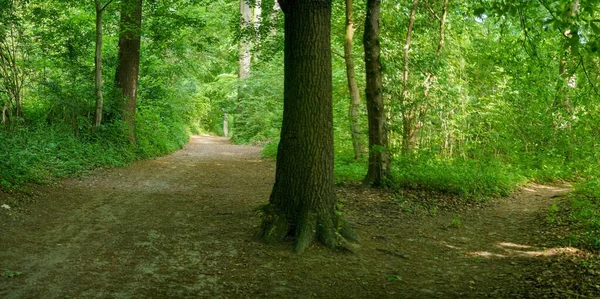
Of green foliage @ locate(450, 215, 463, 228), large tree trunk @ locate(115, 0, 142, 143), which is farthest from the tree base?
large tree trunk @ locate(115, 0, 142, 143)

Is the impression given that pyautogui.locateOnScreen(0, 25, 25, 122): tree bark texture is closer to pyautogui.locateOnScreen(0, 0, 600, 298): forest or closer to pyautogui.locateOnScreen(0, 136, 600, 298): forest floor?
pyautogui.locateOnScreen(0, 0, 600, 298): forest

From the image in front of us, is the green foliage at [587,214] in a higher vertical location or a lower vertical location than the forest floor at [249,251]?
higher

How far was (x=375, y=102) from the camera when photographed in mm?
9586

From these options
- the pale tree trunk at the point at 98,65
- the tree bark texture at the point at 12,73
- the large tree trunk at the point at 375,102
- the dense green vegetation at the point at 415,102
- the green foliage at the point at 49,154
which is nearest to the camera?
the green foliage at the point at 49,154

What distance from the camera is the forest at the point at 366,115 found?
6.24 m

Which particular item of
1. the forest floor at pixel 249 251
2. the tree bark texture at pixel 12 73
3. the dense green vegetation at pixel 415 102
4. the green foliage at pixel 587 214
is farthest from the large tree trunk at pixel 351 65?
the tree bark texture at pixel 12 73

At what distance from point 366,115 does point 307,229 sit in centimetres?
641

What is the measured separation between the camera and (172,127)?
66.8ft

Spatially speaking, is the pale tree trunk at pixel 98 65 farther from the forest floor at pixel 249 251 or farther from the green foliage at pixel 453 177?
the green foliage at pixel 453 177

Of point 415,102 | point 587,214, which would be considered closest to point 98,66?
point 415,102

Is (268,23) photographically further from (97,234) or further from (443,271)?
(443,271)

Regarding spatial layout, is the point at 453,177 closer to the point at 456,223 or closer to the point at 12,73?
the point at 456,223

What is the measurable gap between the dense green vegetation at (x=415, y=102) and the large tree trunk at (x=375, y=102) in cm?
38

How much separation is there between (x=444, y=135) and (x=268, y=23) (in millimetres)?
5908
